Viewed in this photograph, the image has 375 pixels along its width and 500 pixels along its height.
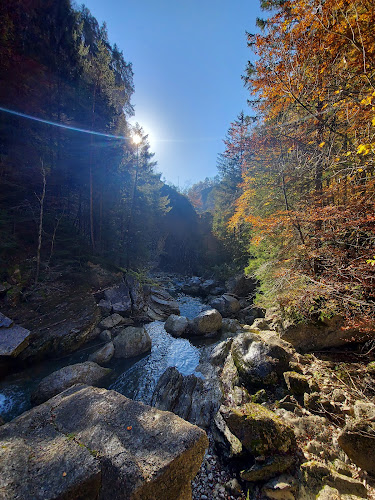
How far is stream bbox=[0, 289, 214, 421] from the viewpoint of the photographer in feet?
17.9

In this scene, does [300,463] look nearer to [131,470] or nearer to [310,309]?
[131,470]

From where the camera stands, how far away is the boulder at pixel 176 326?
371 inches

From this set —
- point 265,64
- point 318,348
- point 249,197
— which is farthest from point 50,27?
point 318,348

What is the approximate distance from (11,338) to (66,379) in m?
2.45

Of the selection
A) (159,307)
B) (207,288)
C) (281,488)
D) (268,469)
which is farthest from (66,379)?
(207,288)

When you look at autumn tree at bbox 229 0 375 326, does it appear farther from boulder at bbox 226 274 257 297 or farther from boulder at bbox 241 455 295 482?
boulder at bbox 226 274 257 297

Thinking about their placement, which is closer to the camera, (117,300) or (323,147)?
(323,147)

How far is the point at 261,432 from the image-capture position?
343 cm

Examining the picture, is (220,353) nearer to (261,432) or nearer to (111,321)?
(261,432)

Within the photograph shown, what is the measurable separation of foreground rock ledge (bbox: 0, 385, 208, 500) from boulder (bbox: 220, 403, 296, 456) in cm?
142

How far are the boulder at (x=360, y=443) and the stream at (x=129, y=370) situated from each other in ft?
14.2

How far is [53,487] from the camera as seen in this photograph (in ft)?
6.04

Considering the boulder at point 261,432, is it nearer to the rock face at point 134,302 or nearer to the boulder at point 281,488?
the boulder at point 281,488

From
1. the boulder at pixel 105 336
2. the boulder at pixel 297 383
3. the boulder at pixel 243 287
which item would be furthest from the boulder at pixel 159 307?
the boulder at pixel 297 383
